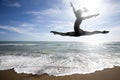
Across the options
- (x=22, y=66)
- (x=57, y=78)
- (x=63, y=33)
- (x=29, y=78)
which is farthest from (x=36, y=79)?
(x=63, y=33)

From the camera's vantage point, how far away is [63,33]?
16.9 ft

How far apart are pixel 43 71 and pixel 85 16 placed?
294 inches

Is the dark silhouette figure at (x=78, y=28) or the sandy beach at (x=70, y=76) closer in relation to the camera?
the dark silhouette figure at (x=78, y=28)

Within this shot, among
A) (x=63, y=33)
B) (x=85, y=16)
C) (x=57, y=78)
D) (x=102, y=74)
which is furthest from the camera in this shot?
(x=102, y=74)

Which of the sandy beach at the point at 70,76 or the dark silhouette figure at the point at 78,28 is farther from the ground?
the dark silhouette figure at the point at 78,28

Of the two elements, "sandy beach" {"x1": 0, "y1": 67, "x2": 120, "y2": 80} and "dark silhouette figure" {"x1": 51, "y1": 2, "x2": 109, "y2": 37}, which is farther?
"sandy beach" {"x1": 0, "y1": 67, "x2": 120, "y2": 80}

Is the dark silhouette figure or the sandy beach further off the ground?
the dark silhouette figure

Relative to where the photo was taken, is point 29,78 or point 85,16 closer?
point 85,16

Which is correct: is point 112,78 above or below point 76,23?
below

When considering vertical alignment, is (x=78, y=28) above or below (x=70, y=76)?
above

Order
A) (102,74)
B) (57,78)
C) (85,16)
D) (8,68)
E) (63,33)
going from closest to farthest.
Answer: (85,16) < (63,33) < (57,78) < (102,74) < (8,68)

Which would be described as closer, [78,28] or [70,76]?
[78,28]

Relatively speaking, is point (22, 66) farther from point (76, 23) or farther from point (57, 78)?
point (76, 23)

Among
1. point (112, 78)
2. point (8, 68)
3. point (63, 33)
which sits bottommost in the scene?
point (112, 78)
